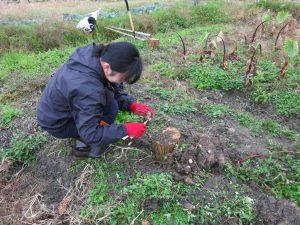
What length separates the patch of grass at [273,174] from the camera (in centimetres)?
329

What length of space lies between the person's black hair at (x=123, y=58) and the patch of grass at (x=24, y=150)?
174 centimetres

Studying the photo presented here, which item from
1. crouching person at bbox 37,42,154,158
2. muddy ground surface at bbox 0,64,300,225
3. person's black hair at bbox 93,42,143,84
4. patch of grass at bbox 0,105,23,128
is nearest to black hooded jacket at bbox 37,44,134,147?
crouching person at bbox 37,42,154,158

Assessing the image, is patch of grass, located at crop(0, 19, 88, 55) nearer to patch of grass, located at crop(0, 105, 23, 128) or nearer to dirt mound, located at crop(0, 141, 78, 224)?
patch of grass, located at crop(0, 105, 23, 128)

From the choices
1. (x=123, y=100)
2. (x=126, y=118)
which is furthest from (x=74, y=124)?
(x=126, y=118)

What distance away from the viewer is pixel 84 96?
111 inches

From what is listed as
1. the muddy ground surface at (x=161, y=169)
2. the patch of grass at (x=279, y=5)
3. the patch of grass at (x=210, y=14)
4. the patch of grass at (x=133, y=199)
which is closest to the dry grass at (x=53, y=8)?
the patch of grass at (x=210, y=14)

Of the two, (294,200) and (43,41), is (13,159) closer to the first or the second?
(294,200)

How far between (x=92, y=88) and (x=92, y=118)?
0.87ft

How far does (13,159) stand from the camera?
398 cm

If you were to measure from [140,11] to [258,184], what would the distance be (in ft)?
21.2

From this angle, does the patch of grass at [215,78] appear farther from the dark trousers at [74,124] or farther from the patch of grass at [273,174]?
the dark trousers at [74,124]

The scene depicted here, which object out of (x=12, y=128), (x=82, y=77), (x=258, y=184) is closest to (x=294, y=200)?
(x=258, y=184)

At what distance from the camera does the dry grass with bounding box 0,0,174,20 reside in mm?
8211

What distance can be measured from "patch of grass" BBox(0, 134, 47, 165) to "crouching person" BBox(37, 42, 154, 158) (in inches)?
34.3
